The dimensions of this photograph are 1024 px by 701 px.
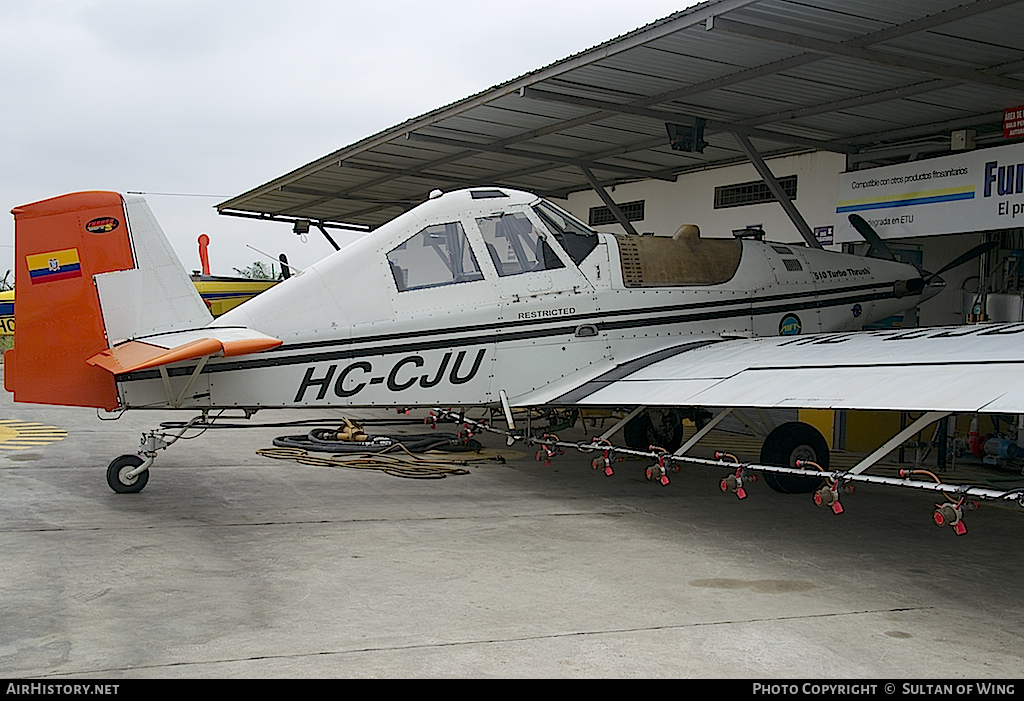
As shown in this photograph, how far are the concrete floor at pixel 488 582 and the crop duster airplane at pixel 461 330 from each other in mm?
887

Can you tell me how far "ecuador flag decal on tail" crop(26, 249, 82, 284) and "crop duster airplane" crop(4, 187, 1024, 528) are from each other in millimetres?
12

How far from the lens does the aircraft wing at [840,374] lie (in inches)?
216

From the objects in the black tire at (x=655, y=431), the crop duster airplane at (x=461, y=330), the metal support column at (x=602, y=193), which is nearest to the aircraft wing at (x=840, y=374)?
the crop duster airplane at (x=461, y=330)

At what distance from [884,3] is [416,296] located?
4.81 meters

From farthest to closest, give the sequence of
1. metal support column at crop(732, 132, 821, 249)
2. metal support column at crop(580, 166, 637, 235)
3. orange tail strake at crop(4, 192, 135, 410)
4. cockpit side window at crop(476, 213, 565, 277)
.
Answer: metal support column at crop(580, 166, 637, 235), metal support column at crop(732, 132, 821, 249), cockpit side window at crop(476, 213, 565, 277), orange tail strake at crop(4, 192, 135, 410)

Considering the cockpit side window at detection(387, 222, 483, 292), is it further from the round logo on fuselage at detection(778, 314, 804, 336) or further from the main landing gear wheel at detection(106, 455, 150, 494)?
the round logo on fuselage at detection(778, 314, 804, 336)

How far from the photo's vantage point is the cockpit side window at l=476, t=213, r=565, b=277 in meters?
8.77

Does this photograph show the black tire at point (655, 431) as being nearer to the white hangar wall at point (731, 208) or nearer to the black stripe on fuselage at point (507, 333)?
the black stripe on fuselage at point (507, 333)

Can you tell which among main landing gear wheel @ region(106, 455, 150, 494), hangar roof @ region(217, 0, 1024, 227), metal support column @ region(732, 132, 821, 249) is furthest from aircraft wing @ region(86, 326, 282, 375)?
metal support column @ region(732, 132, 821, 249)

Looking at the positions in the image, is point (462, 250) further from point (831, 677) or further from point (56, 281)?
point (831, 677)

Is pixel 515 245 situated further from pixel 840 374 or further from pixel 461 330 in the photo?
pixel 840 374

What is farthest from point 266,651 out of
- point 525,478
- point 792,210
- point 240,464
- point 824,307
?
point 792,210

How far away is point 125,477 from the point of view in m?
8.09

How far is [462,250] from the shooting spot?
8656 mm
